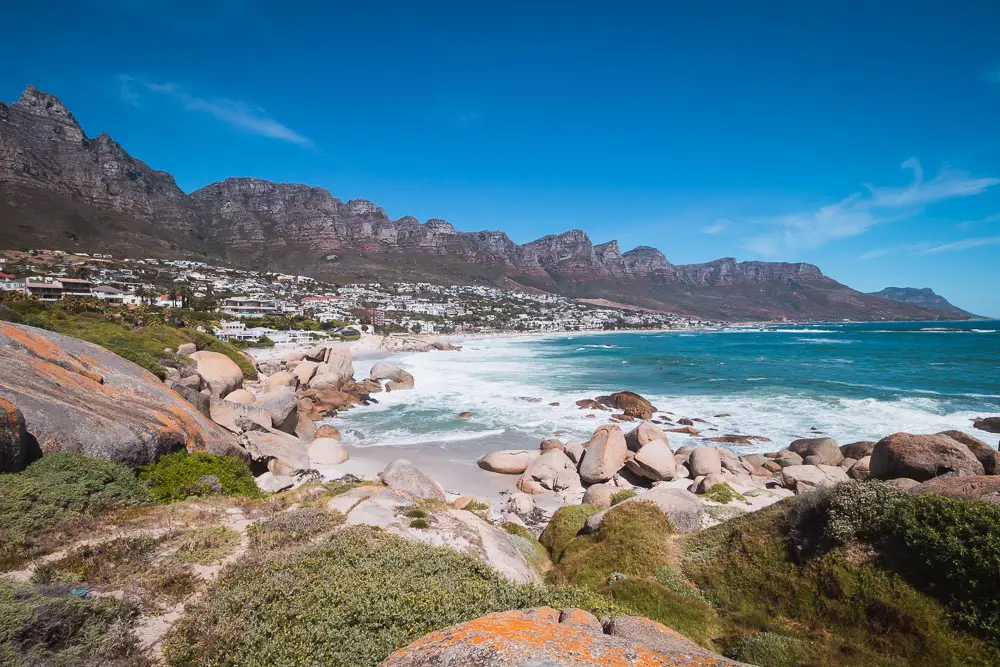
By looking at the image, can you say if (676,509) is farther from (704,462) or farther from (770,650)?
(704,462)

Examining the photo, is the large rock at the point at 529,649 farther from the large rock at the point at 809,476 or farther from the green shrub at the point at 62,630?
the large rock at the point at 809,476

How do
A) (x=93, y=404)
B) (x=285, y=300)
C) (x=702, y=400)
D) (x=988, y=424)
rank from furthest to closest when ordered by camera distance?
(x=285, y=300), (x=702, y=400), (x=988, y=424), (x=93, y=404)

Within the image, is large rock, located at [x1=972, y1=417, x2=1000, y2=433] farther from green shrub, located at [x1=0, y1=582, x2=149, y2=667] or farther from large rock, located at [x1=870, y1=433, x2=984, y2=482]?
green shrub, located at [x1=0, y1=582, x2=149, y2=667]

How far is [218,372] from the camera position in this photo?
2320cm

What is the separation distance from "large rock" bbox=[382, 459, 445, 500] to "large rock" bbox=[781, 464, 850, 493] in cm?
1392

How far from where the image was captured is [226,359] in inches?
971

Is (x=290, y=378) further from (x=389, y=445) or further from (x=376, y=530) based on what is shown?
(x=376, y=530)

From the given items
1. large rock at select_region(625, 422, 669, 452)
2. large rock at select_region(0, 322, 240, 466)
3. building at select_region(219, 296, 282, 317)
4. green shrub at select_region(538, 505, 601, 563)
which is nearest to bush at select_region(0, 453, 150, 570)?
large rock at select_region(0, 322, 240, 466)

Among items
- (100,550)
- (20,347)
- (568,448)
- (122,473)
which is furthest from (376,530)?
(568,448)

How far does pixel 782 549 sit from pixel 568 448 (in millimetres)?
13358

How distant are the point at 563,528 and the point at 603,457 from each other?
7.39 meters

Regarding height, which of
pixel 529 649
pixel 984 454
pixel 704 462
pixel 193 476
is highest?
pixel 529 649

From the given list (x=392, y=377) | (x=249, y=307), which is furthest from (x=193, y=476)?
(x=249, y=307)

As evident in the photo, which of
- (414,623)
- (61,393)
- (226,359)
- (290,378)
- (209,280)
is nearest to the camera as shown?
(414,623)
